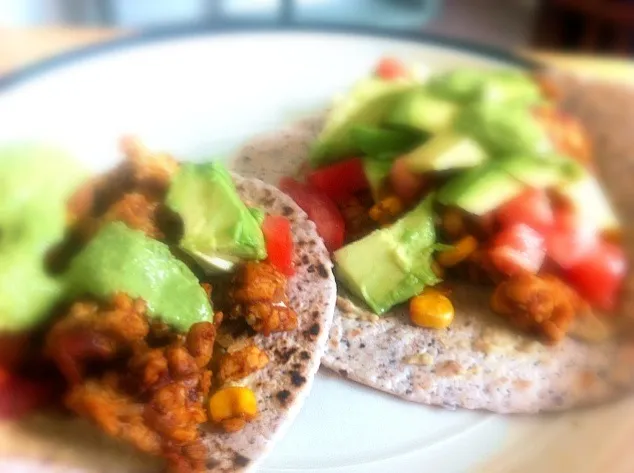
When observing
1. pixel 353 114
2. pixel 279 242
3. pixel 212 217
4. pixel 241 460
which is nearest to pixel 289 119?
pixel 353 114

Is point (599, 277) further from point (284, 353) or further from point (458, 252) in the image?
point (284, 353)

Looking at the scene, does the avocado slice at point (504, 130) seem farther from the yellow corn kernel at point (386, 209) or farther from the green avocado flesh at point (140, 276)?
the green avocado flesh at point (140, 276)

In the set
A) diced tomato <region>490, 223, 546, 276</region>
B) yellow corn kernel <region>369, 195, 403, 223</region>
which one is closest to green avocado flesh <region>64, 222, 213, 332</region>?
yellow corn kernel <region>369, 195, 403, 223</region>

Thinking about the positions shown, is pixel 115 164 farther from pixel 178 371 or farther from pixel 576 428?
pixel 576 428

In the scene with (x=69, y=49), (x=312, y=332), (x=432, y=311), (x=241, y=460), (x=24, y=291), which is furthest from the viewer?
(x=69, y=49)

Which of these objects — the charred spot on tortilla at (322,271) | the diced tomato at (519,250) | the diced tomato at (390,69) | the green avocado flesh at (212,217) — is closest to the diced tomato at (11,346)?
the green avocado flesh at (212,217)

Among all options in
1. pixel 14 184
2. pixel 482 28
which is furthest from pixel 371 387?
pixel 482 28
